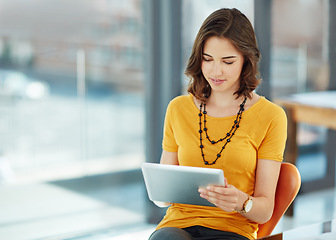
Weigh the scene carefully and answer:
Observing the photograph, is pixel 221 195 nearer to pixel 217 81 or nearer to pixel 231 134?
pixel 231 134

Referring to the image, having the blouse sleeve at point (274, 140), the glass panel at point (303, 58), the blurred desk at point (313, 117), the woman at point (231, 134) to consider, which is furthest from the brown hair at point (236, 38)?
the glass panel at point (303, 58)

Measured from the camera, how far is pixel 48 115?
3053 mm

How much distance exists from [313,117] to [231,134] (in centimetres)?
166

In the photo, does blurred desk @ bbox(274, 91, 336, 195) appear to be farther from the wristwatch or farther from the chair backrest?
the wristwatch

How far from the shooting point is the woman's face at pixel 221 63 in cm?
147

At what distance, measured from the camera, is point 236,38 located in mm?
1455

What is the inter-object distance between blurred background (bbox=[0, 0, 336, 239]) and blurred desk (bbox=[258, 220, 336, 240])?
1.58 m

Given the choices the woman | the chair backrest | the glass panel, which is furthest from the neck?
the glass panel

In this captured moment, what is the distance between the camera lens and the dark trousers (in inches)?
A: 54.7

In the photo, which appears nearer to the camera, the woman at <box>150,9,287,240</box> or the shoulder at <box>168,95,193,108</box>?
the woman at <box>150,9,287,240</box>

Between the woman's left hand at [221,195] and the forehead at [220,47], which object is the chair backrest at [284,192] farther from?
the forehead at [220,47]

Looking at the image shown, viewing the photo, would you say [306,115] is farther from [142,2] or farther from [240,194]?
[240,194]

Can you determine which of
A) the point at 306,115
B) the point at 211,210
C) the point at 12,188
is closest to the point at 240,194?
the point at 211,210

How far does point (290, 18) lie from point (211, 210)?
83.3 inches
